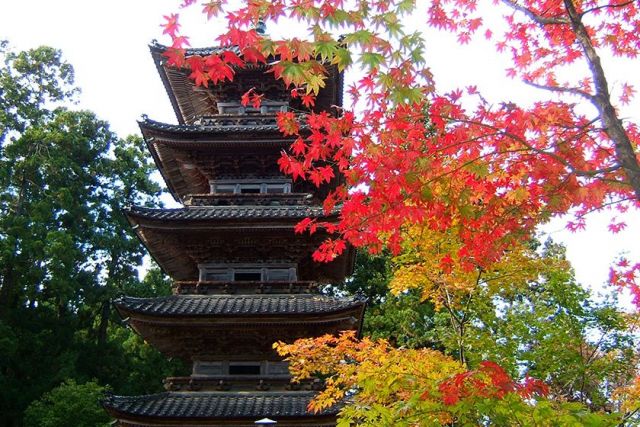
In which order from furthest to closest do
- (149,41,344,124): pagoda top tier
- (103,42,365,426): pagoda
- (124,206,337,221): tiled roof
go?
(149,41,344,124): pagoda top tier
(124,206,337,221): tiled roof
(103,42,365,426): pagoda

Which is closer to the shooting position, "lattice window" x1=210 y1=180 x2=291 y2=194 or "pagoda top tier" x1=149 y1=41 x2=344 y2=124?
"lattice window" x1=210 y1=180 x2=291 y2=194

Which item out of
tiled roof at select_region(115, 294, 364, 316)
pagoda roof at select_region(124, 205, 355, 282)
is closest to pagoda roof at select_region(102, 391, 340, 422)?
tiled roof at select_region(115, 294, 364, 316)

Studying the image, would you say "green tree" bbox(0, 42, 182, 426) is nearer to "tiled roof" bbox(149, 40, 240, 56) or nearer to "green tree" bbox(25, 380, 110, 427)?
"green tree" bbox(25, 380, 110, 427)

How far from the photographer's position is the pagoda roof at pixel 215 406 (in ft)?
34.8

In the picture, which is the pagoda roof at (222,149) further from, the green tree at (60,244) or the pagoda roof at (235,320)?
the green tree at (60,244)

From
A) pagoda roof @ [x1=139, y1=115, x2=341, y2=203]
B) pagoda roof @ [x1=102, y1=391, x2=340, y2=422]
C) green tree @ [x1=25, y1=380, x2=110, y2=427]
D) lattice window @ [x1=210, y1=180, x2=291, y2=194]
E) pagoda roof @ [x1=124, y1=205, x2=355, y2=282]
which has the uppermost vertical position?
pagoda roof @ [x1=139, y1=115, x2=341, y2=203]

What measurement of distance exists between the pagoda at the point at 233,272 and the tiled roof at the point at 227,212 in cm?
2

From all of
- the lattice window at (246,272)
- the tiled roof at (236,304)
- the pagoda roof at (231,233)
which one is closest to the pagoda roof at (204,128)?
the pagoda roof at (231,233)

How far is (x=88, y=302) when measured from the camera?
2914cm

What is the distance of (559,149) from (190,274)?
1094 centimetres

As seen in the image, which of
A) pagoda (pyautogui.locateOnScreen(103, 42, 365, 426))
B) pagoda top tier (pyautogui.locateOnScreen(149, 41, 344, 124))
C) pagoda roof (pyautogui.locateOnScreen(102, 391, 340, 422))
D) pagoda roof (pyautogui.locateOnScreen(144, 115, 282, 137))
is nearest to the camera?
pagoda roof (pyautogui.locateOnScreen(102, 391, 340, 422))

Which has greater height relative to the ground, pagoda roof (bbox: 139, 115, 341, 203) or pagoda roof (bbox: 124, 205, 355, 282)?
pagoda roof (bbox: 139, 115, 341, 203)

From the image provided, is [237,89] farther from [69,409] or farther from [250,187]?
[69,409]

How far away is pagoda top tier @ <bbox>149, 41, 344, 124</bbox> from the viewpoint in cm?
1476
